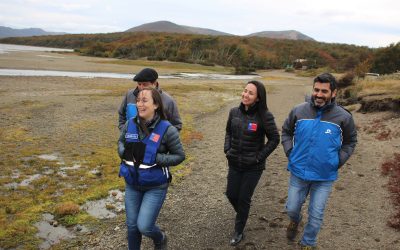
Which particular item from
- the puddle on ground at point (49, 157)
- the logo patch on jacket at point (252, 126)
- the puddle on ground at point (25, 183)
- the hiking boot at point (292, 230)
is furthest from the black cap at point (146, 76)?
the puddle on ground at point (49, 157)

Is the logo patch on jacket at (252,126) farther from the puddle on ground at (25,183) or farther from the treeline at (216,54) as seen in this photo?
the treeline at (216,54)

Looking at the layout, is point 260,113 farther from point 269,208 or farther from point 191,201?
point 191,201

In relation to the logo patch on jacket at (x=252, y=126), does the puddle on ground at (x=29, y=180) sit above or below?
below

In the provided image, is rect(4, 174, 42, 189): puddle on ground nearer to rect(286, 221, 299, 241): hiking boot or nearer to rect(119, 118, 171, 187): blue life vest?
rect(119, 118, 171, 187): blue life vest

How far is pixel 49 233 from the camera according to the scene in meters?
7.21

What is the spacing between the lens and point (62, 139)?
14.9 metres

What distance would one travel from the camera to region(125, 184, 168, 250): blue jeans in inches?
197

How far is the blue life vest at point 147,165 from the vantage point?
192 inches

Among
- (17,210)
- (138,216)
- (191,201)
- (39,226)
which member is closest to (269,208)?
(191,201)

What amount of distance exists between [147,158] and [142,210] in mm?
709

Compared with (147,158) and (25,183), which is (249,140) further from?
(25,183)

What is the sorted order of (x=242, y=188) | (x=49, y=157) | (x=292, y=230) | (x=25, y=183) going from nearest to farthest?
(x=242, y=188) < (x=292, y=230) < (x=25, y=183) < (x=49, y=157)

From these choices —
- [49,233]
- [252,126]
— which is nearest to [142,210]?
[252,126]

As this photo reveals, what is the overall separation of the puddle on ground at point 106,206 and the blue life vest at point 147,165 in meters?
3.54
